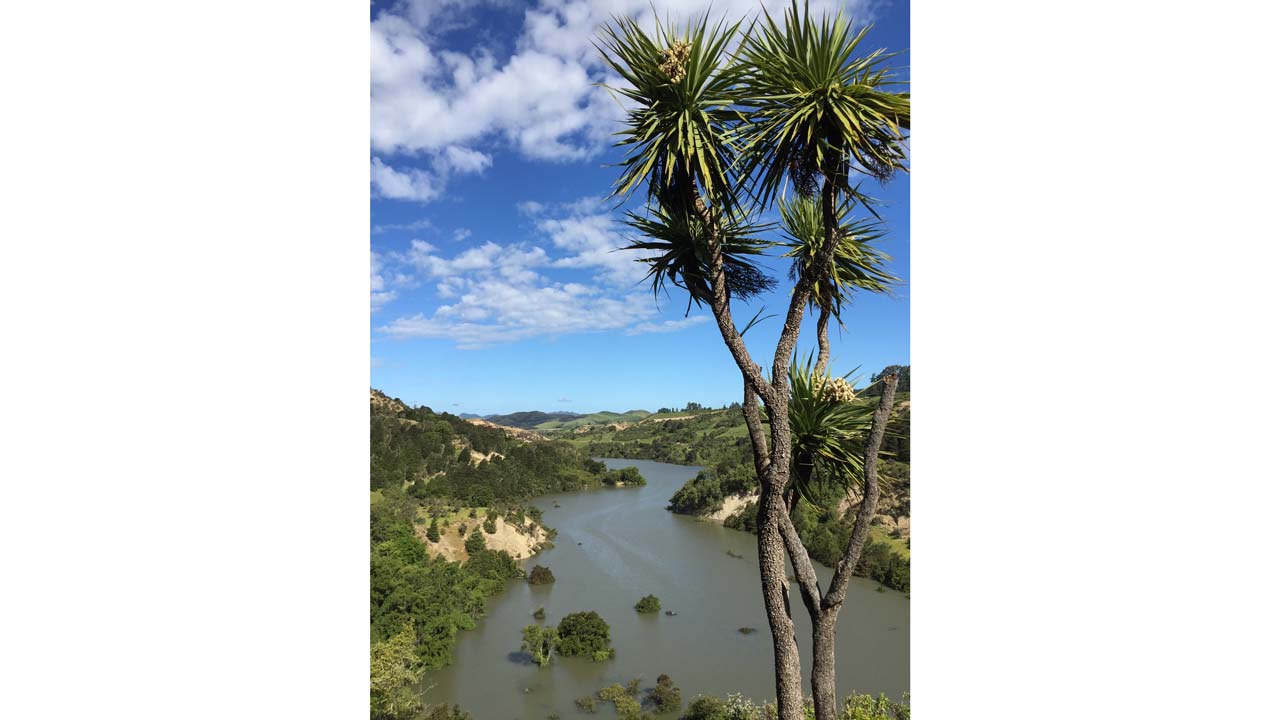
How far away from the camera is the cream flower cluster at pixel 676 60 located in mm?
2312

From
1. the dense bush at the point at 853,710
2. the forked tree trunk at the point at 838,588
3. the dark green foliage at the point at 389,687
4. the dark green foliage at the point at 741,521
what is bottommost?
the dark green foliage at the point at 741,521

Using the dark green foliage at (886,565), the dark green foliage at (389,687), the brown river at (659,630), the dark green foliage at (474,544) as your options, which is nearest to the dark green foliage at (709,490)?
the brown river at (659,630)

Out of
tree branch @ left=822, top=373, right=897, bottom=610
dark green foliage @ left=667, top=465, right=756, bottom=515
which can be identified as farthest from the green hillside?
tree branch @ left=822, top=373, right=897, bottom=610

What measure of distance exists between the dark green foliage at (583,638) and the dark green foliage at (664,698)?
2.59 meters

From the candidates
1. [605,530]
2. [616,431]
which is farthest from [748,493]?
[616,431]

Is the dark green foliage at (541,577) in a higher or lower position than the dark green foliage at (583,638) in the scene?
lower

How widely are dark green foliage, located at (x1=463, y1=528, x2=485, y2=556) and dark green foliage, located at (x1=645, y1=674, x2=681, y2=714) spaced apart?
1101 cm

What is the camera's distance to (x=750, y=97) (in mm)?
2303

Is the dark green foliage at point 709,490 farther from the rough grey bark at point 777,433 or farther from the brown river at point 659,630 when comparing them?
the rough grey bark at point 777,433

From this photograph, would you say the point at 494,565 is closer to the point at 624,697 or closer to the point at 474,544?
the point at 474,544

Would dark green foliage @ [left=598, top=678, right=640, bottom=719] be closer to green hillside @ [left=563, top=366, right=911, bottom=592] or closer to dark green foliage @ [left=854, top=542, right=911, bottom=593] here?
green hillside @ [left=563, top=366, right=911, bottom=592]

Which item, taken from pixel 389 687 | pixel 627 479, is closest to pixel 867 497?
pixel 389 687
